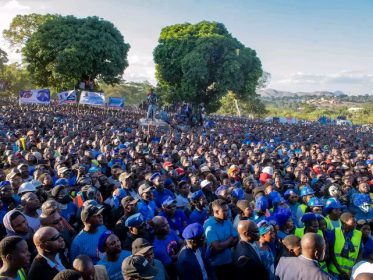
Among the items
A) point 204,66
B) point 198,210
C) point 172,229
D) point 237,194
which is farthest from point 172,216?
point 204,66

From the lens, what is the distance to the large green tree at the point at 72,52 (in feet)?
88.4

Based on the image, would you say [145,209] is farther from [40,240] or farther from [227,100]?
[227,100]

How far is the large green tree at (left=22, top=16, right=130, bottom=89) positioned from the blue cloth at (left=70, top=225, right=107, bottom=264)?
24341mm

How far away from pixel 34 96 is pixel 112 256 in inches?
683

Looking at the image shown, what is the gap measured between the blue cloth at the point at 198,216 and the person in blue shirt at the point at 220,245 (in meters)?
0.65

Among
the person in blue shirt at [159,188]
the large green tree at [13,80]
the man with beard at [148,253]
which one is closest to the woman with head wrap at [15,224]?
the man with beard at [148,253]

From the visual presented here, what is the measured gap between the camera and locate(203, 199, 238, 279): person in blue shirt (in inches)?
169

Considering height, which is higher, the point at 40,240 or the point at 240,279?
the point at 40,240

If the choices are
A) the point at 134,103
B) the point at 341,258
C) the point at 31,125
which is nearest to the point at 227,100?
the point at 134,103

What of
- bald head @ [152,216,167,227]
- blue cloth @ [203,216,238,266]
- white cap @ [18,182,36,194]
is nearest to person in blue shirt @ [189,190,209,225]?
blue cloth @ [203,216,238,266]

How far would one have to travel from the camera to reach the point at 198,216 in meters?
5.14

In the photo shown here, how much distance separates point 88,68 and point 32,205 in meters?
24.6

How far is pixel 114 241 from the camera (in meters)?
3.56

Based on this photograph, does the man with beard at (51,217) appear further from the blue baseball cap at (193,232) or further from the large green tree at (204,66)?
the large green tree at (204,66)
